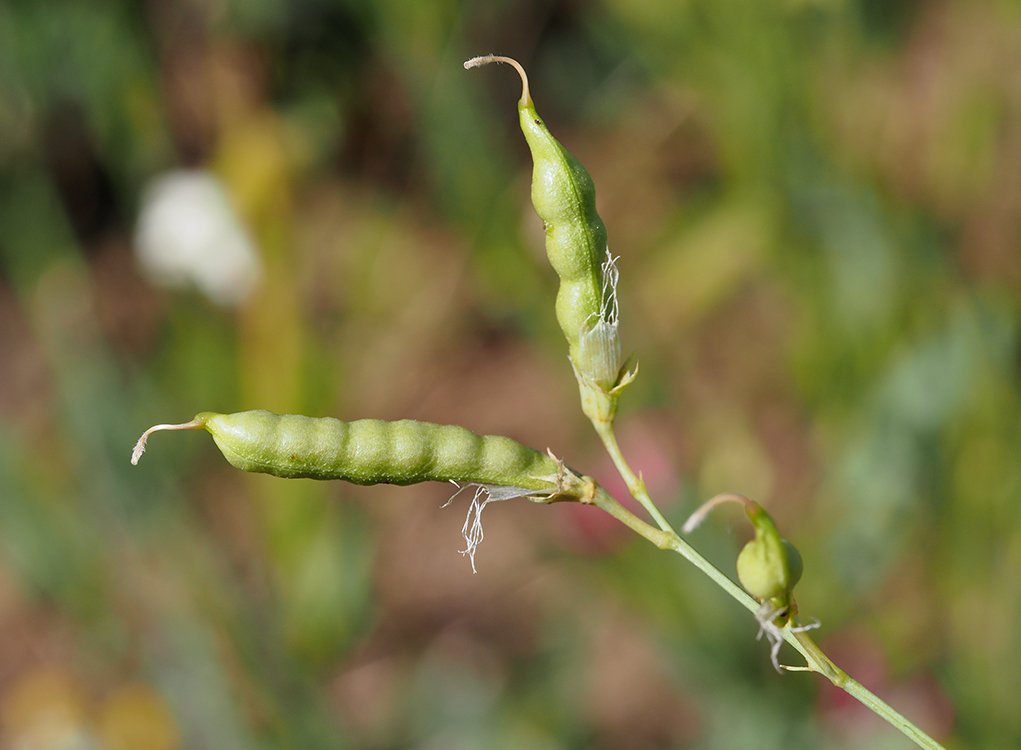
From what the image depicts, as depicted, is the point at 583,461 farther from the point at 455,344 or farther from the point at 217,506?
the point at 217,506

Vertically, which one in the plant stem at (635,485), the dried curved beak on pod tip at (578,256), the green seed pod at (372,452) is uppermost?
the dried curved beak on pod tip at (578,256)

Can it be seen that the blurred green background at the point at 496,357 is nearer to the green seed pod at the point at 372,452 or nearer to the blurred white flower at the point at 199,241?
the blurred white flower at the point at 199,241

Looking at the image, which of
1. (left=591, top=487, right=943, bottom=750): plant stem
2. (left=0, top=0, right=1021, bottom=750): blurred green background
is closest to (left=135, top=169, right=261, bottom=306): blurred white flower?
(left=0, top=0, right=1021, bottom=750): blurred green background

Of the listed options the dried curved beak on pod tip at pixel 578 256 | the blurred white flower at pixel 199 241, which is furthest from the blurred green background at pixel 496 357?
the dried curved beak on pod tip at pixel 578 256

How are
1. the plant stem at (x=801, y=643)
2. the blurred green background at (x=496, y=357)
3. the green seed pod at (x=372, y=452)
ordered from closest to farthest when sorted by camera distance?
the plant stem at (x=801, y=643), the green seed pod at (x=372, y=452), the blurred green background at (x=496, y=357)

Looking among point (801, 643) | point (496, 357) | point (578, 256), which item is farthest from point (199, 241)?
point (801, 643)
